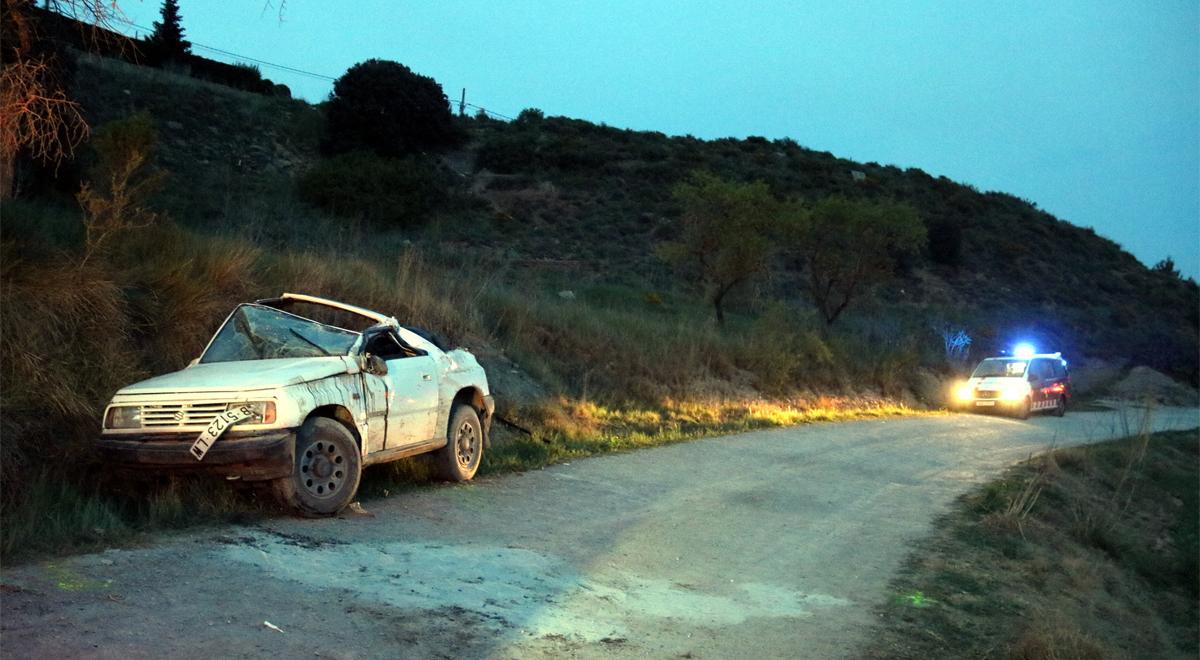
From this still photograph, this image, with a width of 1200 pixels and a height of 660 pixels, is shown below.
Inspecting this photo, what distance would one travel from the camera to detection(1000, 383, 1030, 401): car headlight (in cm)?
2747

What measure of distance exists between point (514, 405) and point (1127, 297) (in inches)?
2223

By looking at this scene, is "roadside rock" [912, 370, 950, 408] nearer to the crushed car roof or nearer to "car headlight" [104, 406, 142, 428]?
the crushed car roof

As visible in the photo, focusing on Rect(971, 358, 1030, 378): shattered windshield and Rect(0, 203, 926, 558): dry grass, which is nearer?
Rect(0, 203, 926, 558): dry grass

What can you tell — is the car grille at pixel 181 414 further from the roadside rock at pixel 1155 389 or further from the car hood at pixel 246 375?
the roadside rock at pixel 1155 389

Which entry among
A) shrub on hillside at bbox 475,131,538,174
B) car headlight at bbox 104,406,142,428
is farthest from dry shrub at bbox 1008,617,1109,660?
shrub on hillside at bbox 475,131,538,174

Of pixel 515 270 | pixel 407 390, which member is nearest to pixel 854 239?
pixel 515 270

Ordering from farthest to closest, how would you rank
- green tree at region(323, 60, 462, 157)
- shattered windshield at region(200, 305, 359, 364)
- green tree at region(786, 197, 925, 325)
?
green tree at region(323, 60, 462, 157) → green tree at region(786, 197, 925, 325) → shattered windshield at region(200, 305, 359, 364)

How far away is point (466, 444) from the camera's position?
10.6 m

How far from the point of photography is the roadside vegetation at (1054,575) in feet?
21.8

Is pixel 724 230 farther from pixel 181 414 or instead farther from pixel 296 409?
pixel 181 414

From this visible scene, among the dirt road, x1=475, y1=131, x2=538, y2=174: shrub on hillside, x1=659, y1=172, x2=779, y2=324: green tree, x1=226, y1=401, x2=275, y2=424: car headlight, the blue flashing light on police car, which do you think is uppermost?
x1=475, y1=131, x2=538, y2=174: shrub on hillside

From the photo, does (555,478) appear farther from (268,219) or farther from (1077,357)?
(1077,357)

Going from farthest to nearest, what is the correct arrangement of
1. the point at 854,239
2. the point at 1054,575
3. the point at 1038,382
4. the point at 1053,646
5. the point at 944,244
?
1. the point at 944,244
2. the point at 854,239
3. the point at 1038,382
4. the point at 1054,575
5. the point at 1053,646

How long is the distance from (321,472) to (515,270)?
23161 mm
